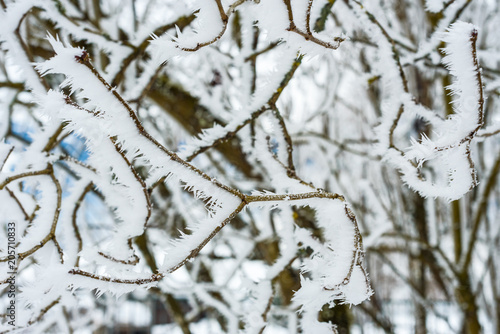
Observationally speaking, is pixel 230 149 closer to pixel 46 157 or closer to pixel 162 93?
pixel 162 93

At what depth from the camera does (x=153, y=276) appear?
727mm

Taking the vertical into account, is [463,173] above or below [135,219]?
above

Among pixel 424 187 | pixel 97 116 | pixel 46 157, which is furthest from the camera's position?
pixel 46 157

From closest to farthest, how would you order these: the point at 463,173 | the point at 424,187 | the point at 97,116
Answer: the point at 97,116 → the point at 463,173 → the point at 424,187

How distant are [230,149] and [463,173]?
177 centimetres

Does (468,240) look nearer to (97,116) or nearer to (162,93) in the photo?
(162,93)

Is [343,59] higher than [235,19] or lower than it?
higher

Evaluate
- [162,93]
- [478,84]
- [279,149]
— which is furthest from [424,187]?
[162,93]

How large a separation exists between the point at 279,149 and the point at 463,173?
52cm

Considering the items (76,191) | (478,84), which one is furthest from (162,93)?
(478,84)

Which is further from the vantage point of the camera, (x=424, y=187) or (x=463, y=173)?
(x=424, y=187)

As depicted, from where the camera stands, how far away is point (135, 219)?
3.05ft

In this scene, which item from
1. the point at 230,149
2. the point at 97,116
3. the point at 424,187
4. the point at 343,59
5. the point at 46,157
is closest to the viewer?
the point at 97,116

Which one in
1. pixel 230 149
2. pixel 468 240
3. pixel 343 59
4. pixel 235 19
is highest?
pixel 343 59
